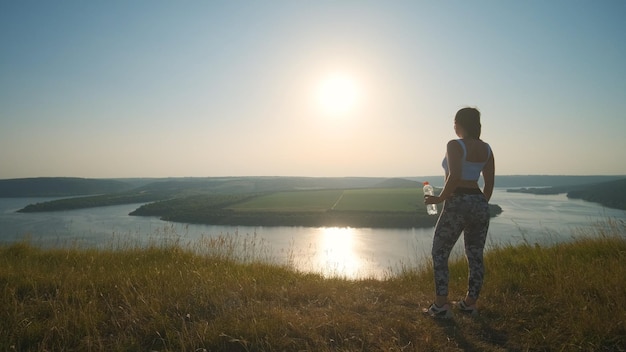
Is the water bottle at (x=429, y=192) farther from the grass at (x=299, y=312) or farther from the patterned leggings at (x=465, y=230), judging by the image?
the grass at (x=299, y=312)

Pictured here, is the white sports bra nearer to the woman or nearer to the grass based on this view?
the woman

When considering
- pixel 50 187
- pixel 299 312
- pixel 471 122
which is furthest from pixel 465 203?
pixel 50 187

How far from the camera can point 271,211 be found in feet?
198

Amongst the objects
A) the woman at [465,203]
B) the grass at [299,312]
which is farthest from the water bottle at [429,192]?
the grass at [299,312]

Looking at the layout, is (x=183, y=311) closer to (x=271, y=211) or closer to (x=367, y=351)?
(x=367, y=351)

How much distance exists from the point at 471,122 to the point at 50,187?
524 feet

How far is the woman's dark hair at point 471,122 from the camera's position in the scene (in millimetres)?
3686

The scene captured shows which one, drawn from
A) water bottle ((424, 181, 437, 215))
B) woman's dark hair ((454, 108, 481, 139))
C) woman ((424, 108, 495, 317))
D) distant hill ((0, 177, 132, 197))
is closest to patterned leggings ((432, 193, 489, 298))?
woman ((424, 108, 495, 317))

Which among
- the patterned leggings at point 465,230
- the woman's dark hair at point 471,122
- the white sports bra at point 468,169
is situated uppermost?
the woman's dark hair at point 471,122

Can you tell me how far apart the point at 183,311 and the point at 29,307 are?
175 centimetres

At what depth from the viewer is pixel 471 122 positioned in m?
3.69

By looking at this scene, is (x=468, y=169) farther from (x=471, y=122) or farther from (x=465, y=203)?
(x=471, y=122)

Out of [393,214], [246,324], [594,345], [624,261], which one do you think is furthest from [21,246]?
[393,214]

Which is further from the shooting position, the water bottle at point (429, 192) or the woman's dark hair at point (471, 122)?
the water bottle at point (429, 192)
